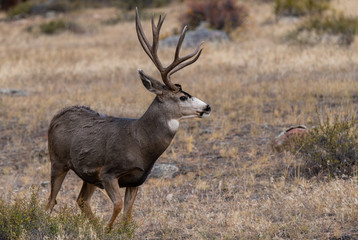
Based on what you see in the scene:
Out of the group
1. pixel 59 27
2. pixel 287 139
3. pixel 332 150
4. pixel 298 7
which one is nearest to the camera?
pixel 332 150

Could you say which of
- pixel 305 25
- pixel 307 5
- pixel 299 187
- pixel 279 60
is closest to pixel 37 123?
pixel 299 187

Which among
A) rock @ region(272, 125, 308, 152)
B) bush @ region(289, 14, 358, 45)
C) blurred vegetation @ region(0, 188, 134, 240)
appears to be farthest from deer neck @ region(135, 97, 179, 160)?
bush @ region(289, 14, 358, 45)

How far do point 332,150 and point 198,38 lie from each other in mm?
15312

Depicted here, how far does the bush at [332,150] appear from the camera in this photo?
888 centimetres

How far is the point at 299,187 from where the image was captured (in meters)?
8.50

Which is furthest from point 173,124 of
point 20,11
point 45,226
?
point 20,11

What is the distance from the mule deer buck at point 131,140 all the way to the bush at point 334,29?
14.8 m

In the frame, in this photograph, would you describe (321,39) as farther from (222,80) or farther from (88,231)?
(88,231)

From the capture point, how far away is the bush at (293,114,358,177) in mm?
8875

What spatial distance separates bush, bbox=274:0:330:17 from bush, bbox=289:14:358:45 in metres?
6.91

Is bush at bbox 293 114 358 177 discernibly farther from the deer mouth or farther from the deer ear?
the deer ear

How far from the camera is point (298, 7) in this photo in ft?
99.3

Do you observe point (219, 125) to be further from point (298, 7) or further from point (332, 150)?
point (298, 7)

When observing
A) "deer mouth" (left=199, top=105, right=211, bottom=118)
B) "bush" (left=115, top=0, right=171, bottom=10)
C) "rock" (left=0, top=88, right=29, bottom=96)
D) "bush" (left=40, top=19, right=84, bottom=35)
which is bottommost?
"bush" (left=115, top=0, right=171, bottom=10)
